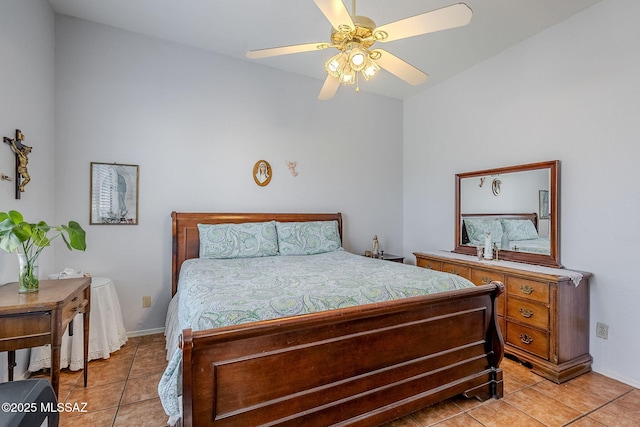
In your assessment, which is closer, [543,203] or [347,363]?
[347,363]

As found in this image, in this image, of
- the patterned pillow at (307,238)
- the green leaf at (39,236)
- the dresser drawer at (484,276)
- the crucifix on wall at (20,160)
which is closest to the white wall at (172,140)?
the patterned pillow at (307,238)

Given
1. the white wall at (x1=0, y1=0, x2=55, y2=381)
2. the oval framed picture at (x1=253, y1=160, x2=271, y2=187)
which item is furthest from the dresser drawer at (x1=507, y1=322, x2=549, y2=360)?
the white wall at (x1=0, y1=0, x2=55, y2=381)

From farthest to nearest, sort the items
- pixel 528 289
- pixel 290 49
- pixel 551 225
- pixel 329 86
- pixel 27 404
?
1. pixel 551 225
2. pixel 528 289
3. pixel 329 86
4. pixel 290 49
5. pixel 27 404

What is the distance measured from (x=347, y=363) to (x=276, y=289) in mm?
568

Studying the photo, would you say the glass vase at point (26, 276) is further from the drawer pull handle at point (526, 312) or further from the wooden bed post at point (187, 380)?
the drawer pull handle at point (526, 312)

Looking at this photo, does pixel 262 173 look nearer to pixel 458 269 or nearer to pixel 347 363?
pixel 458 269

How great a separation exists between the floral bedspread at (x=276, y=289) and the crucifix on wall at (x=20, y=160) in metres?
1.30

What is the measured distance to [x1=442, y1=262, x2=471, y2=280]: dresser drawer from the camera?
3.12m

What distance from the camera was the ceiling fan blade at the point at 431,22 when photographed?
1542mm

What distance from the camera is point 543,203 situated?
2.87 m

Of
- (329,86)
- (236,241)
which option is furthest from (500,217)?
(236,241)

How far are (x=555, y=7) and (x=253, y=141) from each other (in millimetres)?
3070

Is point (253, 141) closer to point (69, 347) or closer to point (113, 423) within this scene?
point (69, 347)

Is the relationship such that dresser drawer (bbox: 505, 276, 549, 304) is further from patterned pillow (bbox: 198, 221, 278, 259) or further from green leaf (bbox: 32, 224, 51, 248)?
green leaf (bbox: 32, 224, 51, 248)
